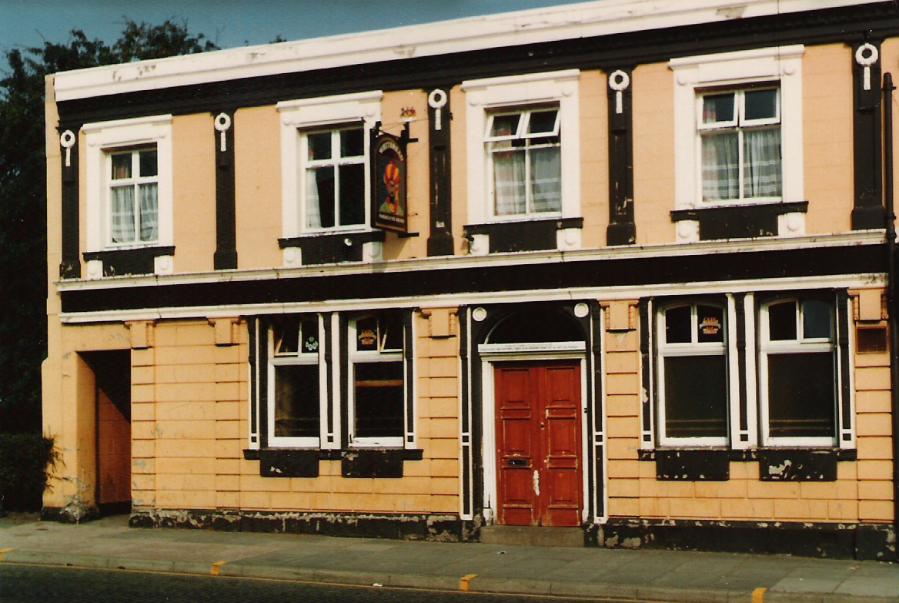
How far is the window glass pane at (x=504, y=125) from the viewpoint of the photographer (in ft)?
65.6

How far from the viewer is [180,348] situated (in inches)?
860

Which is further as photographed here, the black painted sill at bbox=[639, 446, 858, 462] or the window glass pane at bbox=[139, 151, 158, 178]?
the window glass pane at bbox=[139, 151, 158, 178]

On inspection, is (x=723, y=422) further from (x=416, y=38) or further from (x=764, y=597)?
(x=416, y=38)

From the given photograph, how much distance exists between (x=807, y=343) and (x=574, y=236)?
142 inches

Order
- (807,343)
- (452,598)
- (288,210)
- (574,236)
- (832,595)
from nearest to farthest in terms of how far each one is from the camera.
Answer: (832,595) → (452,598) → (807,343) → (574,236) → (288,210)


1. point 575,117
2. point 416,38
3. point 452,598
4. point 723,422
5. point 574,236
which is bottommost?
point 452,598

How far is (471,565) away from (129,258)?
8.72m

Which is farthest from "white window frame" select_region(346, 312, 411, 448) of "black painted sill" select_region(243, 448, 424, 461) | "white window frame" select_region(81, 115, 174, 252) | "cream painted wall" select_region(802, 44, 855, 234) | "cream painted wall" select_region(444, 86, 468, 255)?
"cream painted wall" select_region(802, 44, 855, 234)

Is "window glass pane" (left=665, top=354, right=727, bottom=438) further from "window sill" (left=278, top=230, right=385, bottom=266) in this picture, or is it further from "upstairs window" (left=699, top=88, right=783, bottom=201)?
"window sill" (left=278, top=230, right=385, bottom=266)

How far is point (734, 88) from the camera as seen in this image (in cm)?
1853

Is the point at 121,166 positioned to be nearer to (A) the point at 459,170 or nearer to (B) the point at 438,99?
(B) the point at 438,99

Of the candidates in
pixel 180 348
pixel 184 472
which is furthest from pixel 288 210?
pixel 184 472

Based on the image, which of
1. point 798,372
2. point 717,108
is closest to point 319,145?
point 717,108

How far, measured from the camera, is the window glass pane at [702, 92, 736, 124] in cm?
1867
